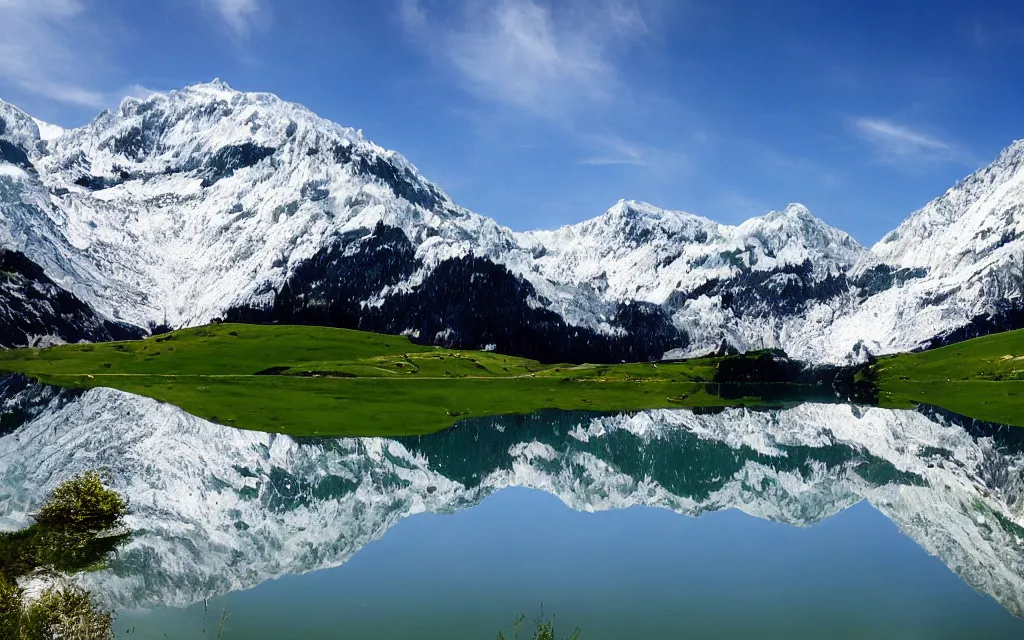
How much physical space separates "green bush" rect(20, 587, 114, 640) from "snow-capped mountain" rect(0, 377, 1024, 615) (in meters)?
7.48

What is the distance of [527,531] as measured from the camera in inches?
2534

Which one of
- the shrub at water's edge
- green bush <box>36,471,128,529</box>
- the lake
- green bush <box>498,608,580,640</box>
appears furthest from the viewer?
green bush <box>36,471,128,529</box>

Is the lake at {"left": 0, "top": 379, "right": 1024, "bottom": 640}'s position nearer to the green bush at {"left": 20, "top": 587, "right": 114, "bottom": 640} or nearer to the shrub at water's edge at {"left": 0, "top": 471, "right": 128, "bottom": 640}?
the shrub at water's edge at {"left": 0, "top": 471, "right": 128, "bottom": 640}

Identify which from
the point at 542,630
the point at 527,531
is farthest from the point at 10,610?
the point at 527,531

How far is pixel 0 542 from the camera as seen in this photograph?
42344 mm

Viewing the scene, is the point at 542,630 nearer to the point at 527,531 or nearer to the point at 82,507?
the point at 82,507

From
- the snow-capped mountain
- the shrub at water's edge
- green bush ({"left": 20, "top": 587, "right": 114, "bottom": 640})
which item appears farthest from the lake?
green bush ({"left": 20, "top": 587, "right": 114, "bottom": 640})

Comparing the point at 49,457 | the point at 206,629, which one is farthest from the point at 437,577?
the point at 49,457

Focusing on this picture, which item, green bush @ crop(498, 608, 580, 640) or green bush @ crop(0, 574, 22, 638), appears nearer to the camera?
green bush @ crop(0, 574, 22, 638)

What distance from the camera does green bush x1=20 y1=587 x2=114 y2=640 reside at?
2948 cm

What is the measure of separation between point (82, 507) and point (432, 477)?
1658 inches

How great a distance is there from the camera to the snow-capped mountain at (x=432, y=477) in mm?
50812

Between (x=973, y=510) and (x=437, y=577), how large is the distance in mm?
49041

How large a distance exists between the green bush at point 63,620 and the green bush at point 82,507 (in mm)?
18018
